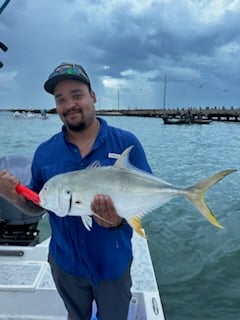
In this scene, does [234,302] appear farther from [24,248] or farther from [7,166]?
[7,166]

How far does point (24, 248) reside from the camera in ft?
12.2

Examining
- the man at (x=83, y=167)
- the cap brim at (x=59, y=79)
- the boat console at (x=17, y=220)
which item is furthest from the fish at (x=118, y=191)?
the boat console at (x=17, y=220)

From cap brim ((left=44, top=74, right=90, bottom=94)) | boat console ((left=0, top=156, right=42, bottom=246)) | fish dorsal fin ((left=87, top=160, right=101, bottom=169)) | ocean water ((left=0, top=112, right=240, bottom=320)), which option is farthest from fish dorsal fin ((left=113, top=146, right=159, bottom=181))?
ocean water ((left=0, top=112, right=240, bottom=320))

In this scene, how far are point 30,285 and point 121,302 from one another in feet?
3.63

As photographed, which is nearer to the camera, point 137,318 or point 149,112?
point 137,318

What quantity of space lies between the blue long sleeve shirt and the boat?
2.72 feet

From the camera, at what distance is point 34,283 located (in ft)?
9.95

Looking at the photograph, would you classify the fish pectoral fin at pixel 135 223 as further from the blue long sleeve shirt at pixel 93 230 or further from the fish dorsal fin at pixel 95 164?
the fish dorsal fin at pixel 95 164

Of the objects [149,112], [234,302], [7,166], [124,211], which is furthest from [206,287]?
[149,112]

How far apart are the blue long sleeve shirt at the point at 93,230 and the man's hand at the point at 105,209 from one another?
145mm

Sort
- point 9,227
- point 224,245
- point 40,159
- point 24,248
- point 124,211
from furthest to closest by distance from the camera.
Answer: point 224,245, point 9,227, point 24,248, point 40,159, point 124,211

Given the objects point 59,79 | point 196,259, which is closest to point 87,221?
point 59,79

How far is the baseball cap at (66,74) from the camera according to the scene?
2.03m

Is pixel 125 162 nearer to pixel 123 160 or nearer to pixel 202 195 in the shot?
pixel 123 160
